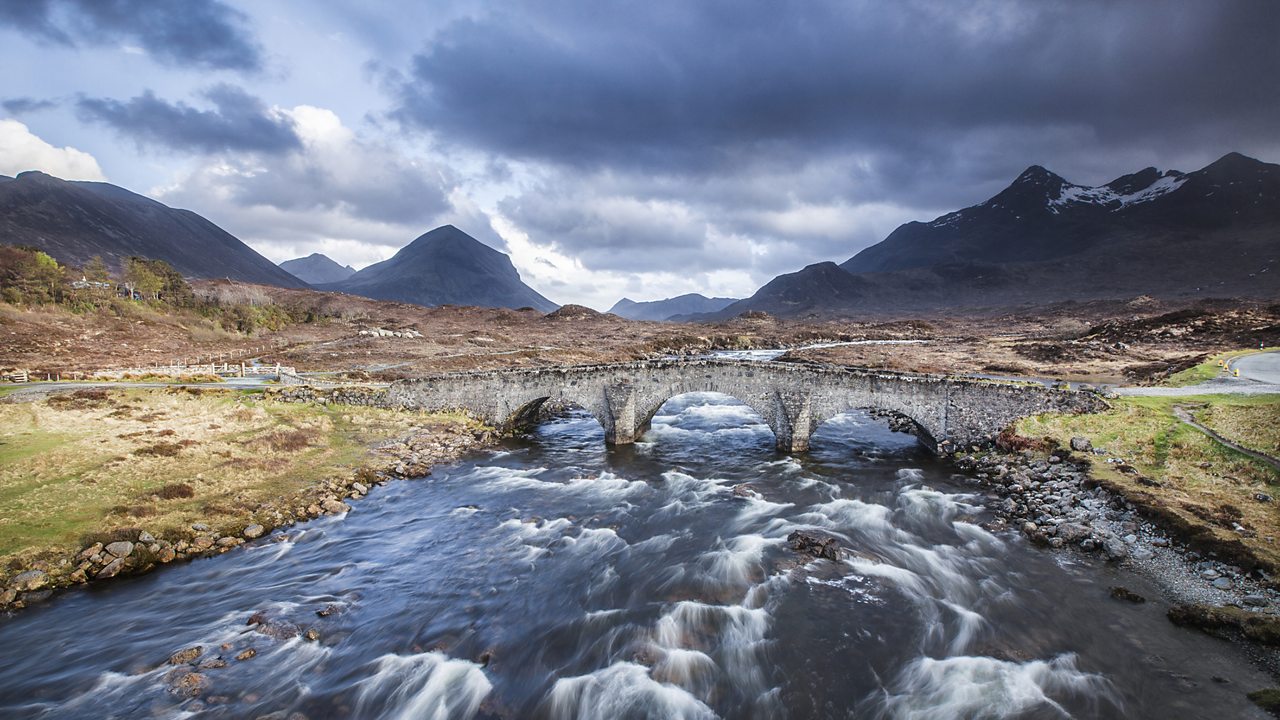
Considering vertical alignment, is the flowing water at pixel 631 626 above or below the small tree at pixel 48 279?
below

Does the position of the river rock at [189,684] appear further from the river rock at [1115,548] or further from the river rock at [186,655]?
the river rock at [1115,548]

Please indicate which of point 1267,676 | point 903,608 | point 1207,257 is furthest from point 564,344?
point 1207,257

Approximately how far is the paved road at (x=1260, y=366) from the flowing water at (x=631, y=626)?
893 inches

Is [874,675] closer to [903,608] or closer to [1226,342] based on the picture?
[903,608]

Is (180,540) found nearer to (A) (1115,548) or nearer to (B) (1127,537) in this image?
(A) (1115,548)

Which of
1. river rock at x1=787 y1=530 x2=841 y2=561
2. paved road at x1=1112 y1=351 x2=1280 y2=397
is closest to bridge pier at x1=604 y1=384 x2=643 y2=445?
river rock at x1=787 y1=530 x2=841 y2=561

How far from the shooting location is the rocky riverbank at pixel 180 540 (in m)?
14.8

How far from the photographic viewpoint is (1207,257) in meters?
164

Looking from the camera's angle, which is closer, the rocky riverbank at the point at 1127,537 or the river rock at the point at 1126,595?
the rocky riverbank at the point at 1127,537

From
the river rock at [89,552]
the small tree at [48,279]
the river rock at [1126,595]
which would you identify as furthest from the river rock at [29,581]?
the small tree at [48,279]

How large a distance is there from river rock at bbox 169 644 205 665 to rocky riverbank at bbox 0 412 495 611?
5379 mm

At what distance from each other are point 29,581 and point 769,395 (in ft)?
95.9

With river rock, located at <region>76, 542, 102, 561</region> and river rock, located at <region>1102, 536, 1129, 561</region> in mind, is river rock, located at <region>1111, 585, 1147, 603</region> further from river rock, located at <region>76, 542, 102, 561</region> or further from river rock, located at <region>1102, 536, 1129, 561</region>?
river rock, located at <region>76, 542, 102, 561</region>

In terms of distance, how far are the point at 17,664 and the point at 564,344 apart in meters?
78.0
